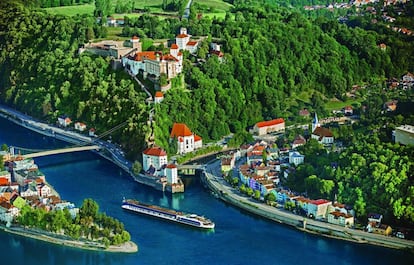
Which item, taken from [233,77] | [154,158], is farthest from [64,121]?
[154,158]

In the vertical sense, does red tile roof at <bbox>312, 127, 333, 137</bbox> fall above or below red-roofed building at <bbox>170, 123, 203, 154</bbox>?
above

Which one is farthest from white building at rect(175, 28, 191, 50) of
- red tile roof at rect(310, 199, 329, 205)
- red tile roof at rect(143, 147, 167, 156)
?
red tile roof at rect(310, 199, 329, 205)

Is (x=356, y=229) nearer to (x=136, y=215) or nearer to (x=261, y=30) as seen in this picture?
(x=136, y=215)

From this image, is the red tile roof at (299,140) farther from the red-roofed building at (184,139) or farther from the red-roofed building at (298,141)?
the red-roofed building at (184,139)

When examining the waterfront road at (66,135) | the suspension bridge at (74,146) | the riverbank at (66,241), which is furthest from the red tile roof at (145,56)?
the riverbank at (66,241)

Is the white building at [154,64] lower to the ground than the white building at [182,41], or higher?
lower

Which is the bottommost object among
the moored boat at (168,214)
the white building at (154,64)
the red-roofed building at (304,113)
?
the moored boat at (168,214)

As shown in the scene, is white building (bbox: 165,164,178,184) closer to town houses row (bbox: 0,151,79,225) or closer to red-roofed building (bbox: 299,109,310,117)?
town houses row (bbox: 0,151,79,225)
